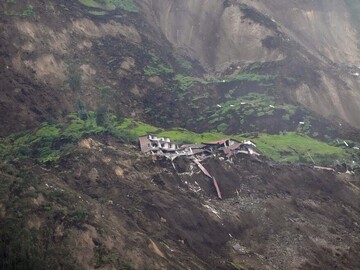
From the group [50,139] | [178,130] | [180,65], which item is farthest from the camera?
[180,65]

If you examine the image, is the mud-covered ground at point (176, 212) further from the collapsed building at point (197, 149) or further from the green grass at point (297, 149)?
the green grass at point (297, 149)

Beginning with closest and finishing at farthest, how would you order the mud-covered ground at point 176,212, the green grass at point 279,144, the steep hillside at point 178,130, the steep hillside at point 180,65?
1. the mud-covered ground at point 176,212
2. the steep hillside at point 178,130
3. the green grass at point 279,144
4. the steep hillside at point 180,65

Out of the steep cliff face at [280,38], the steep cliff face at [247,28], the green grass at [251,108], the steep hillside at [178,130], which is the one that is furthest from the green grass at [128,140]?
the steep cliff face at [247,28]

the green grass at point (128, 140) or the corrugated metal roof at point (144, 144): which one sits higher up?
the corrugated metal roof at point (144, 144)

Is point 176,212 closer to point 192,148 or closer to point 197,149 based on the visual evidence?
point 192,148

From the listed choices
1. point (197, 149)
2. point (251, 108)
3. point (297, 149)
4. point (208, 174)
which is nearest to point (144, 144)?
point (197, 149)

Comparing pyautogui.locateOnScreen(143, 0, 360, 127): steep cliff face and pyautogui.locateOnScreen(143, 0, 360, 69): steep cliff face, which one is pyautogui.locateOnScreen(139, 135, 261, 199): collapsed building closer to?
pyautogui.locateOnScreen(143, 0, 360, 127): steep cliff face

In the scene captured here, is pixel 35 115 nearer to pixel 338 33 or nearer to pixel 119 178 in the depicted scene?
pixel 119 178
